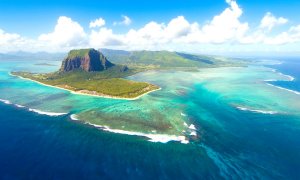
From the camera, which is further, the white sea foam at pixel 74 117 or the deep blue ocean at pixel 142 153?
the white sea foam at pixel 74 117

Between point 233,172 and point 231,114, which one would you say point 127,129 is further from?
point 231,114

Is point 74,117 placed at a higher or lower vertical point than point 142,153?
higher

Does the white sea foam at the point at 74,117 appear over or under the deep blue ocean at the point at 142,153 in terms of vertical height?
over

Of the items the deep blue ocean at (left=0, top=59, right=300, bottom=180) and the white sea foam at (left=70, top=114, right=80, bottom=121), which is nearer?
the deep blue ocean at (left=0, top=59, right=300, bottom=180)

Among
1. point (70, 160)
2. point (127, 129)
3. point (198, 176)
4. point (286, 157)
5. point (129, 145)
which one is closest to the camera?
point (198, 176)

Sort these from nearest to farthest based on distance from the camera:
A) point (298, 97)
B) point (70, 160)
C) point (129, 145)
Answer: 1. point (70, 160)
2. point (129, 145)
3. point (298, 97)

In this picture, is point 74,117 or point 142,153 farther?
point 74,117

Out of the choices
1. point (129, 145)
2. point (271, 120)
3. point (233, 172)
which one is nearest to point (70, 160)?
point (129, 145)

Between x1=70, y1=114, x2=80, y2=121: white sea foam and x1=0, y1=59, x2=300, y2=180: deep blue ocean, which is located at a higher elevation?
x1=70, y1=114, x2=80, y2=121: white sea foam
